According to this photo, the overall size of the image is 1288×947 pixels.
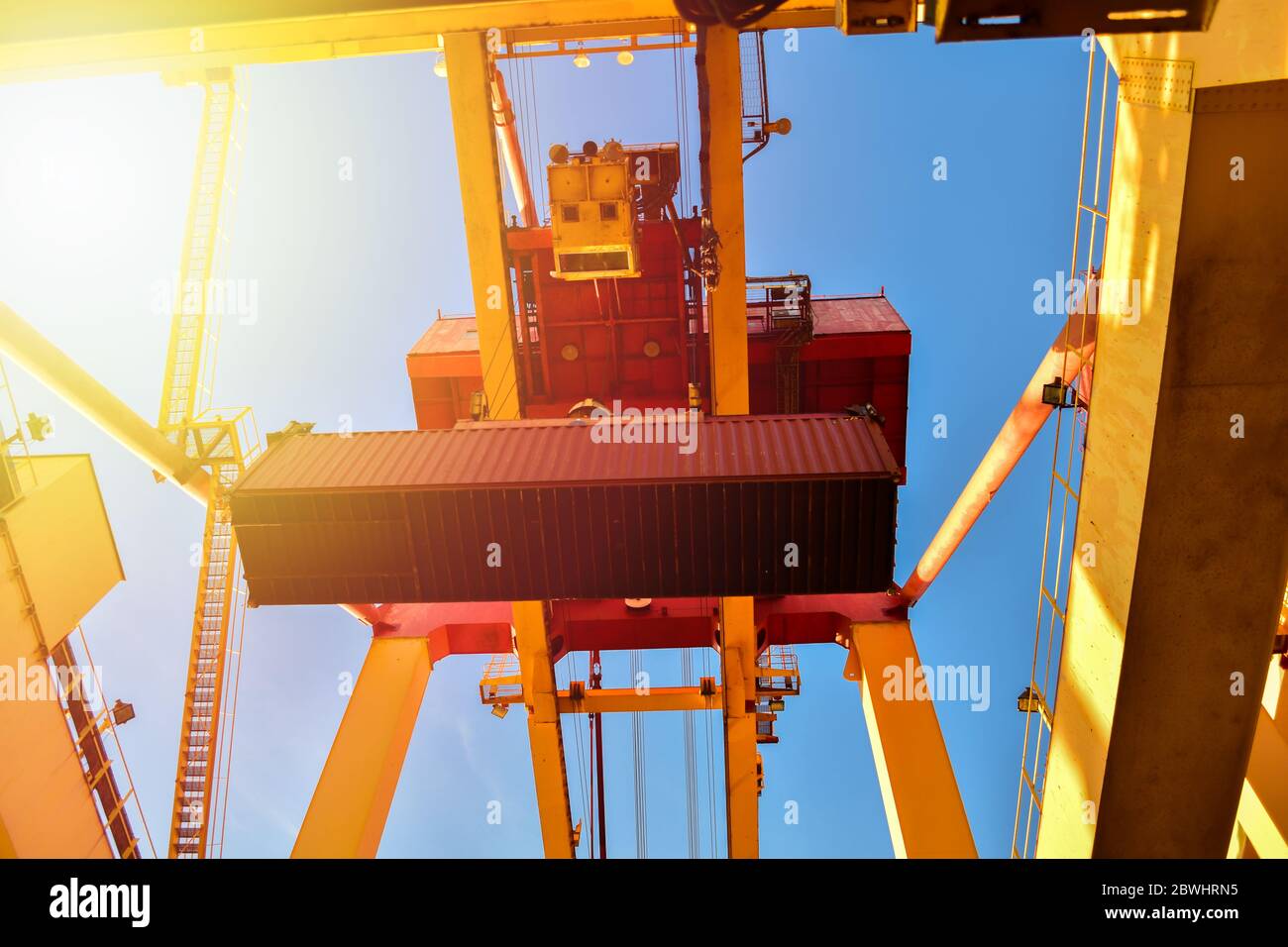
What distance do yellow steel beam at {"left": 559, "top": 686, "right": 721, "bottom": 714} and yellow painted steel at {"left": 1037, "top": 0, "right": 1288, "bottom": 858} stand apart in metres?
7.01

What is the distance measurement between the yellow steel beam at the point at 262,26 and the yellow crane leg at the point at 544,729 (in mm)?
8382

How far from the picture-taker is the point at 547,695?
12.4 metres

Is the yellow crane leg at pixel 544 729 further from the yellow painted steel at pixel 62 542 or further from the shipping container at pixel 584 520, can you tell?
the yellow painted steel at pixel 62 542

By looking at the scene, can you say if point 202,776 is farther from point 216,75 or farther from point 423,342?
point 216,75

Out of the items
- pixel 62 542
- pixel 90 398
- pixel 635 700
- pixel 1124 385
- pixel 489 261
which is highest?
pixel 489 261

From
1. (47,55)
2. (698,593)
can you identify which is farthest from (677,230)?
(47,55)

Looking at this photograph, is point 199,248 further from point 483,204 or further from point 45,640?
point 45,640

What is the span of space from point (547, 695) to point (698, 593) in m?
5.13

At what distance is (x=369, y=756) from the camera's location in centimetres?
1042

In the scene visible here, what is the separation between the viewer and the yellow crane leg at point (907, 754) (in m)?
9.79

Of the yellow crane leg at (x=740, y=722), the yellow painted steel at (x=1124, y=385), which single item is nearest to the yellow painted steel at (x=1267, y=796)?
the yellow painted steel at (x=1124, y=385)

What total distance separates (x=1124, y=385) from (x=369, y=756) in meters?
10.7
